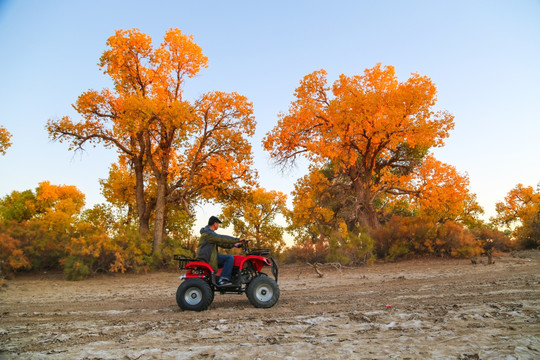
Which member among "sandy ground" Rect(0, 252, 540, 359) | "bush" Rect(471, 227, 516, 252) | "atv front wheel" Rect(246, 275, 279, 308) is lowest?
"sandy ground" Rect(0, 252, 540, 359)

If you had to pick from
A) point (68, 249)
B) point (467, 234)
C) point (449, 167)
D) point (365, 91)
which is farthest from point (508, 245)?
point (68, 249)

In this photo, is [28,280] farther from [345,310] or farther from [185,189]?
[345,310]

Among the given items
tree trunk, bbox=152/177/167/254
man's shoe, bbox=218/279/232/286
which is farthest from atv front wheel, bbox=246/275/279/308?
tree trunk, bbox=152/177/167/254

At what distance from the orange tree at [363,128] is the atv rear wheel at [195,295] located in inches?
501

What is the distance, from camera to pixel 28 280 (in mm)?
14922

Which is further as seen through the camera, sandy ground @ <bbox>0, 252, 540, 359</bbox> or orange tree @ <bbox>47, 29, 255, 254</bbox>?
orange tree @ <bbox>47, 29, 255, 254</bbox>

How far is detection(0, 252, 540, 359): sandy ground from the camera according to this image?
4.00 meters

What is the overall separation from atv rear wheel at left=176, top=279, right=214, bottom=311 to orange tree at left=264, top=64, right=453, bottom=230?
1272 cm

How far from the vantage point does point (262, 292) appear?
7207mm

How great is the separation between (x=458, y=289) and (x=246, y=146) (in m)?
14.0

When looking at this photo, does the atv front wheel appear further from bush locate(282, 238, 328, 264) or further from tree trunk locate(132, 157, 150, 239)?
tree trunk locate(132, 157, 150, 239)

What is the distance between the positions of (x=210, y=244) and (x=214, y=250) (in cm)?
15

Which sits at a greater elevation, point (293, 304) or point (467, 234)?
point (467, 234)

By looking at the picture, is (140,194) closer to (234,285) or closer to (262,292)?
(234,285)
